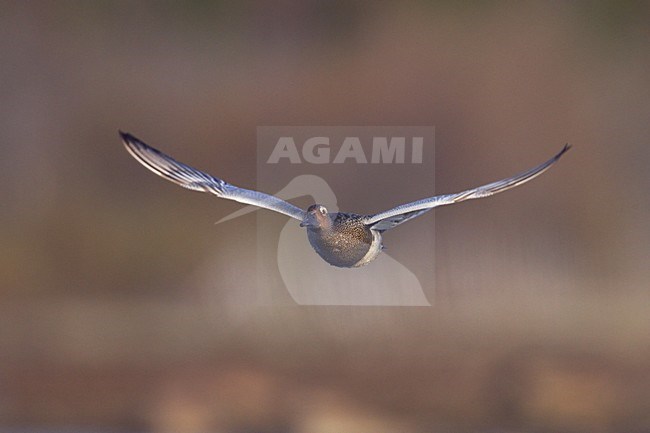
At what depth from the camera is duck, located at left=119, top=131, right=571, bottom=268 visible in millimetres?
1853

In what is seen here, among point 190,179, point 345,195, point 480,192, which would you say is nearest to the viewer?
point 480,192

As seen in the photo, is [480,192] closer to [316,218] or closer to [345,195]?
[316,218]

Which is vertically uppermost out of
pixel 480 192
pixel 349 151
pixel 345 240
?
pixel 349 151

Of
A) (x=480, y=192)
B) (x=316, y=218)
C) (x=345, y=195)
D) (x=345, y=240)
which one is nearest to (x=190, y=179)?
(x=316, y=218)

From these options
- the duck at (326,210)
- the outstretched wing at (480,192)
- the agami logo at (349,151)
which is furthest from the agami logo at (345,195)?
the outstretched wing at (480,192)

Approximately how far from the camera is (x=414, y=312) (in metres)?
3.09

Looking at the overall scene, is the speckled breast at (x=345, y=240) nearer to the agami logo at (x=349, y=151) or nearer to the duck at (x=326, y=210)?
the duck at (x=326, y=210)

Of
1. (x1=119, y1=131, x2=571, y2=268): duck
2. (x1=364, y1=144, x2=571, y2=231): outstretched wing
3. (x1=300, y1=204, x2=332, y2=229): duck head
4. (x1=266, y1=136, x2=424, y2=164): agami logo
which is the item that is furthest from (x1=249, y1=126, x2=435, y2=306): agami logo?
(x1=364, y1=144, x2=571, y2=231): outstretched wing

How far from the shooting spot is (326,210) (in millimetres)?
2043

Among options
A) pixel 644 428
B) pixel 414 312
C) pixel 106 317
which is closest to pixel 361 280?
pixel 414 312

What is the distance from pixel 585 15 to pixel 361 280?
156 cm

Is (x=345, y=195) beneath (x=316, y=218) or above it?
above

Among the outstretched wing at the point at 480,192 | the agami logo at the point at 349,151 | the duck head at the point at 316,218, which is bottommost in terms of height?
the duck head at the point at 316,218

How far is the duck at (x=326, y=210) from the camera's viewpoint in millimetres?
1853
